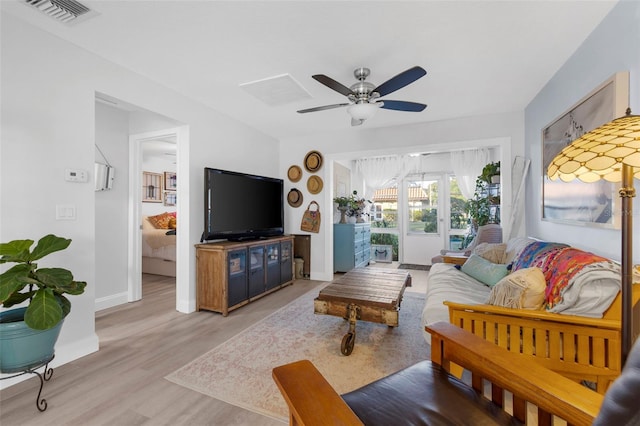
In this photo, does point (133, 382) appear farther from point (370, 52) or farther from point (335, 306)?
point (370, 52)

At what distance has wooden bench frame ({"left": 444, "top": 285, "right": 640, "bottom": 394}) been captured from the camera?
1.31 metres

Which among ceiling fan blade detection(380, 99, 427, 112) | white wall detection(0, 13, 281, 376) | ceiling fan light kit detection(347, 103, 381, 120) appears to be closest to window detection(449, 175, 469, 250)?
ceiling fan blade detection(380, 99, 427, 112)

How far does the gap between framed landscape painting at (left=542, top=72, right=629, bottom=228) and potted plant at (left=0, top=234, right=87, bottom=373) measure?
3.19m

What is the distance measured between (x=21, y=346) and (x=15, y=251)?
1.72ft

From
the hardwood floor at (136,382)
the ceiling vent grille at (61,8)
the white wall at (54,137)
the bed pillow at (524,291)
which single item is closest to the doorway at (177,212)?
the hardwood floor at (136,382)

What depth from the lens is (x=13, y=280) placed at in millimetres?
1501

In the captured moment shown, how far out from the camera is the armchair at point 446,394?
77cm

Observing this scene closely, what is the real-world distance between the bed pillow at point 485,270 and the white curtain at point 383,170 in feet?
10.4

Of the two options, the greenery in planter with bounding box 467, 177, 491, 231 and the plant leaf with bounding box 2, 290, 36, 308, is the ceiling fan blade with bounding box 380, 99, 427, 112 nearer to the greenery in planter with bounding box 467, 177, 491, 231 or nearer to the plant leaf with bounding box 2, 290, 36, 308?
the greenery in planter with bounding box 467, 177, 491, 231

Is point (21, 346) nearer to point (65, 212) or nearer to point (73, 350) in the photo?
point (73, 350)

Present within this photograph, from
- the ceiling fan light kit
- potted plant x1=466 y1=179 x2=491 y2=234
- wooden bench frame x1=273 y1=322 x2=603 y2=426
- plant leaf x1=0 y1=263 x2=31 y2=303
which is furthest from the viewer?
potted plant x1=466 y1=179 x2=491 y2=234

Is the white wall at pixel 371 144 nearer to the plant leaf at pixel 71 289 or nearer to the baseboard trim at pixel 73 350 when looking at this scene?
the baseboard trim at pixel 73 350

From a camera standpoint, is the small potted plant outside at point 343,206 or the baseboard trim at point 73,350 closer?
the baseboard trim at point 73,350

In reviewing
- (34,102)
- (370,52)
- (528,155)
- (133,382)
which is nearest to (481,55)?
(370,52)
